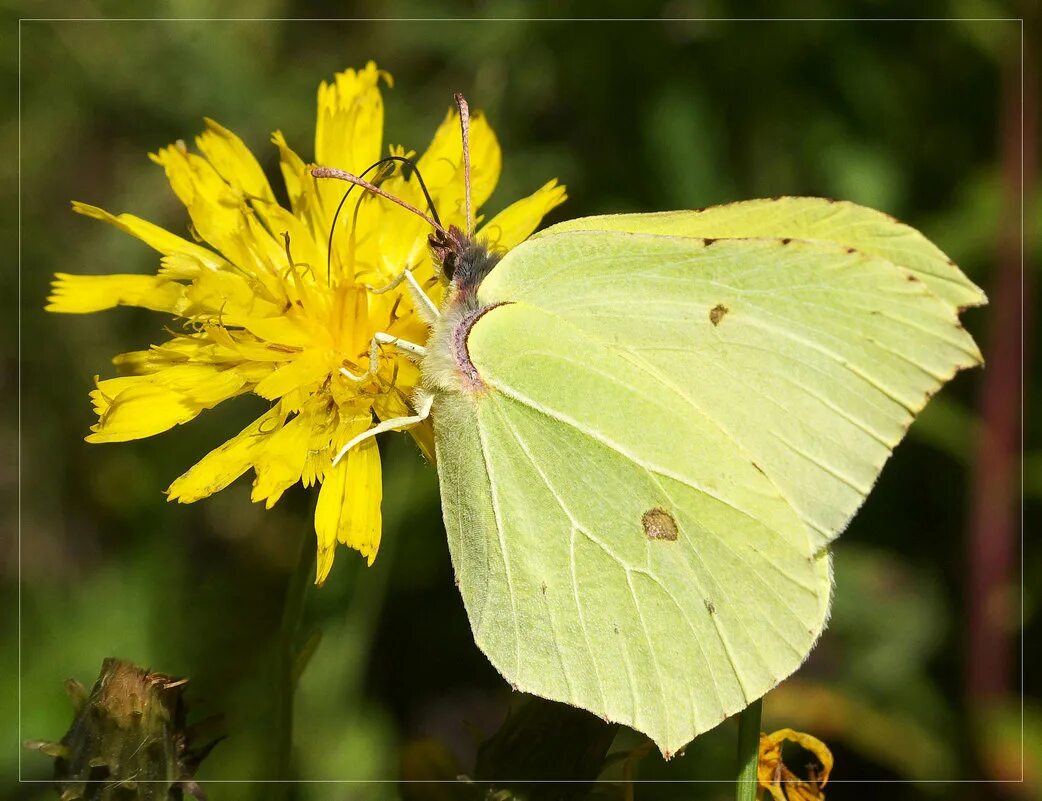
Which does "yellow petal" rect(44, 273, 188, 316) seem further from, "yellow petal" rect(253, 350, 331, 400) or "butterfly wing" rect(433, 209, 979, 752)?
"butterfly wing" rect(433, 209, 979, 752)

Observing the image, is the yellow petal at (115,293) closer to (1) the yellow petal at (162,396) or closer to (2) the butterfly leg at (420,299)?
(1) the yellow petal at (162,396)

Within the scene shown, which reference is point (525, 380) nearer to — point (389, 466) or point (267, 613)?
point (389, 466)

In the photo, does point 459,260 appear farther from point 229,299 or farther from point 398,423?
point 229,299

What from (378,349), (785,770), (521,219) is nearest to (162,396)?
(378,349)

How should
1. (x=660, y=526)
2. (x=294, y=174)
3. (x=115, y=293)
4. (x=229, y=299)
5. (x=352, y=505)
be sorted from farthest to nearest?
(x=294, y=174) < (x=115, y=293) < (x=229, y=299) < (x=352, y=505) < (x=660, y=526)

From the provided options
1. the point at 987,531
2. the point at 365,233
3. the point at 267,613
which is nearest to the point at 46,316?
the point at 267,613

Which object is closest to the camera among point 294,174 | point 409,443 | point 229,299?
point 229,299

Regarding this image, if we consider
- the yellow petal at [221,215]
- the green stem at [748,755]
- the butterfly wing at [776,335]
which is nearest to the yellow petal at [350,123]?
the yellow petal at [221,215]
